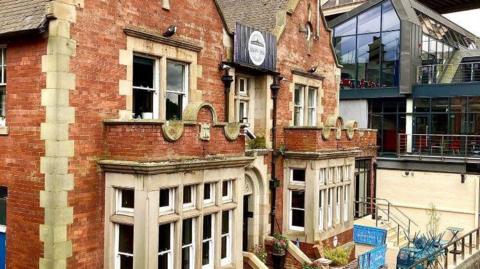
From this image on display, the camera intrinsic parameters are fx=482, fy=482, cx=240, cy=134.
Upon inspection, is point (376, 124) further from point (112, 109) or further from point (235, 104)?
point (112, 109)

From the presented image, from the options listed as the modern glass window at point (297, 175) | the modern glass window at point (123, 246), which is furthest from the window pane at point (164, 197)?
the modern glass window at point (297, 175)

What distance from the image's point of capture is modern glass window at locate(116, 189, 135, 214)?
9.28 metres

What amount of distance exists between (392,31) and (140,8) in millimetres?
20101

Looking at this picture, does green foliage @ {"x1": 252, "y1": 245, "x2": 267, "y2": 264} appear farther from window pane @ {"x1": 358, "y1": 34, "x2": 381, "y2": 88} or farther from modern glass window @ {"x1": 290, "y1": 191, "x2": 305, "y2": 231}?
window pane @ {"x1": 358, "y1": 34, "x2": 381, "y2": 88}

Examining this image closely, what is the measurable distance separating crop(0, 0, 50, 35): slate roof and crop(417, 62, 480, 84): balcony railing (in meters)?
22.3

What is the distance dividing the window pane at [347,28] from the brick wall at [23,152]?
2273 centimetres

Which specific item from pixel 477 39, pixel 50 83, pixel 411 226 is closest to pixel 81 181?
pixel 50 83

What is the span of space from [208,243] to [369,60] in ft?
67.0

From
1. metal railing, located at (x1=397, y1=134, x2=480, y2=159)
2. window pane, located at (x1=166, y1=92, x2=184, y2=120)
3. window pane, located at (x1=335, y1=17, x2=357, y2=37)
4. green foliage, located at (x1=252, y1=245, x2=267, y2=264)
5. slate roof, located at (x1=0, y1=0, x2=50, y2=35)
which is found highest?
window pane, located at (x1=335, y1=17, x2=357, y2=37)

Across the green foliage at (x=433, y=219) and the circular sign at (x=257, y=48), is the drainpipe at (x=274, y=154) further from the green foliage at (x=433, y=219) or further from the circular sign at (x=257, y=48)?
the green foliage at (x=433, y=219)

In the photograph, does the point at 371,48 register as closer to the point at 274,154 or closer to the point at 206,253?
the point at 274,154

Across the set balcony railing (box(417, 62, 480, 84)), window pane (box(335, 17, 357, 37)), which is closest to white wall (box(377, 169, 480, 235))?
balcony railing (box(417, 62, 480, 84))

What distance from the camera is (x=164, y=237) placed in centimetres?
955

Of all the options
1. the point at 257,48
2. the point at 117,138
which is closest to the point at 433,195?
the point at 257,48
